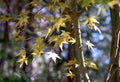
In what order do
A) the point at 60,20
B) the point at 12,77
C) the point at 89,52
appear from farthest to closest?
the point at 89,52 → the point at 12,77 → the point at 60,20

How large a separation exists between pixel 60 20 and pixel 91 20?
0.19 meters

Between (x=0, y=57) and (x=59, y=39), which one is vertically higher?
(x=59, y=39)

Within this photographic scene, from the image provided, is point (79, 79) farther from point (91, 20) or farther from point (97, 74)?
point (97, 74)

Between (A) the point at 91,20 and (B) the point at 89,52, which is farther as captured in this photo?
(B) the point at 89,52

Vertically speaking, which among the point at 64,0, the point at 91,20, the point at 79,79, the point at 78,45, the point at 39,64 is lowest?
the point at 39,64

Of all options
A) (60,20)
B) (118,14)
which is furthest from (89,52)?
(60,20)

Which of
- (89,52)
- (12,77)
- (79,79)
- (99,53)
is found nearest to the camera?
(79,79)

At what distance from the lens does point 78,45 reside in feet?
5.80

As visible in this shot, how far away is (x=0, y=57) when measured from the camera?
4852mm

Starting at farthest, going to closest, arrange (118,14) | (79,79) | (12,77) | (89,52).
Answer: (89,52), (12,77), (118,14), (79,79)

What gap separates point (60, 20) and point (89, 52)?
9.24ft

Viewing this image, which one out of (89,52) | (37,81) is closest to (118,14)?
(37,81)

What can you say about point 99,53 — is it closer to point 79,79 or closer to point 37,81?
point 37,81

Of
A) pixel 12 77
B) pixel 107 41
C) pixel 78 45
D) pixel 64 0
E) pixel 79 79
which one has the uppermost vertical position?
pixel 64 0
